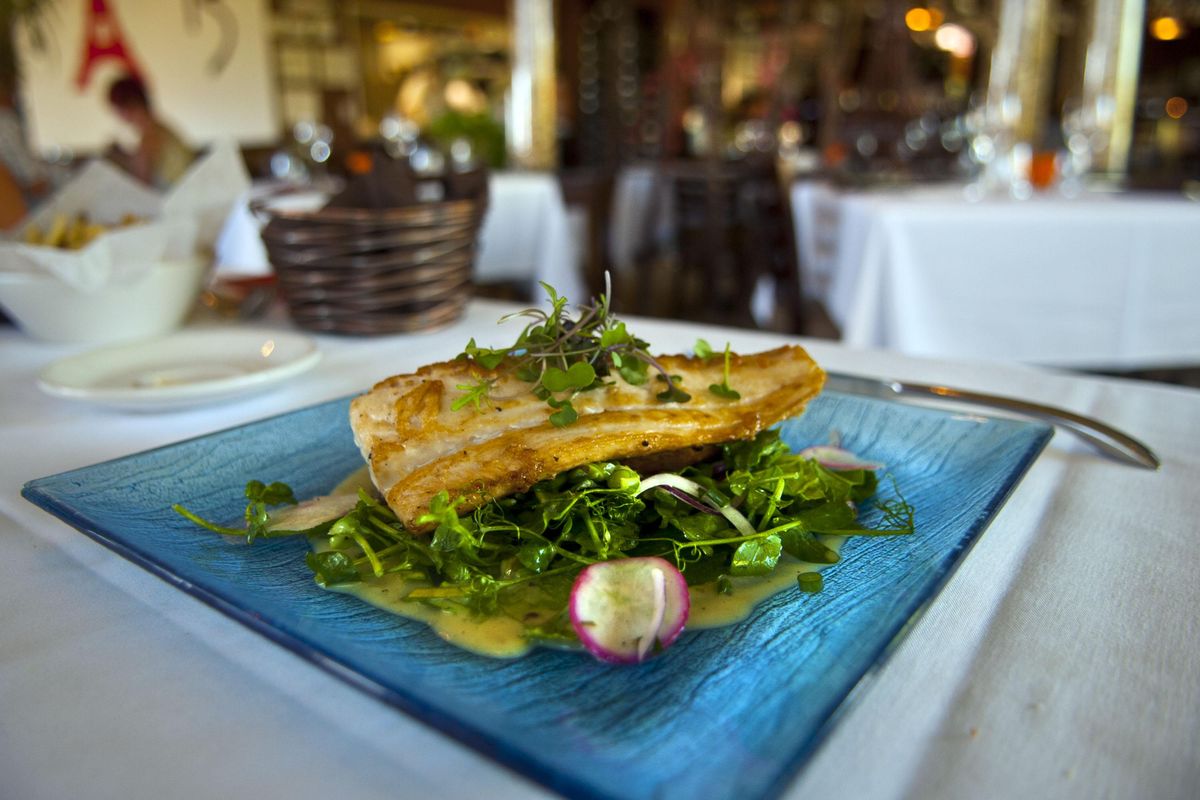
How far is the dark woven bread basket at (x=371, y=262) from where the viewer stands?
58.4 inches

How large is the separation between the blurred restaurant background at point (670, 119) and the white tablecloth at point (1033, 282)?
0.08ft

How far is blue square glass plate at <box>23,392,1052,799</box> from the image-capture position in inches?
16.8

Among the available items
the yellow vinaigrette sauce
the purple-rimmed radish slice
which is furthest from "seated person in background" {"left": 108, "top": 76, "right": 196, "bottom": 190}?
the purple-rimmed radish slice

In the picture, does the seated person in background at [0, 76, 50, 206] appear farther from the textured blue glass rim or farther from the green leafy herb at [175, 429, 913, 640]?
the textured blue glass rim

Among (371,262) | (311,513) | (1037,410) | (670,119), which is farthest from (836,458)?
(670,119)

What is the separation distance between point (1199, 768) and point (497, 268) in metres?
5.07

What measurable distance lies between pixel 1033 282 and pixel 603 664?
3163 millimetres

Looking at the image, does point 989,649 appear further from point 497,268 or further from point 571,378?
point 497,268

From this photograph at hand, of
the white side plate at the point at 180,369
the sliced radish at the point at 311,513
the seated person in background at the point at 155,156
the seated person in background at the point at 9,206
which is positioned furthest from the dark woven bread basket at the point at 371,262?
the seated person in background at the point at 155,156

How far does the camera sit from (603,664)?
0.55 m

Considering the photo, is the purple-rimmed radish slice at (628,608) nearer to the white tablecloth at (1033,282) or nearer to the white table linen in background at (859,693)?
the white table linen in background at (859,693)

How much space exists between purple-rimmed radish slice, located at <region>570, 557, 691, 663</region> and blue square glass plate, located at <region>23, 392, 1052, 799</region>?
0.5 inches

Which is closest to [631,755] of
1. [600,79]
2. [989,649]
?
[989,649]

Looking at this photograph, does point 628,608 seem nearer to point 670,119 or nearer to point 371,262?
point 371,262
